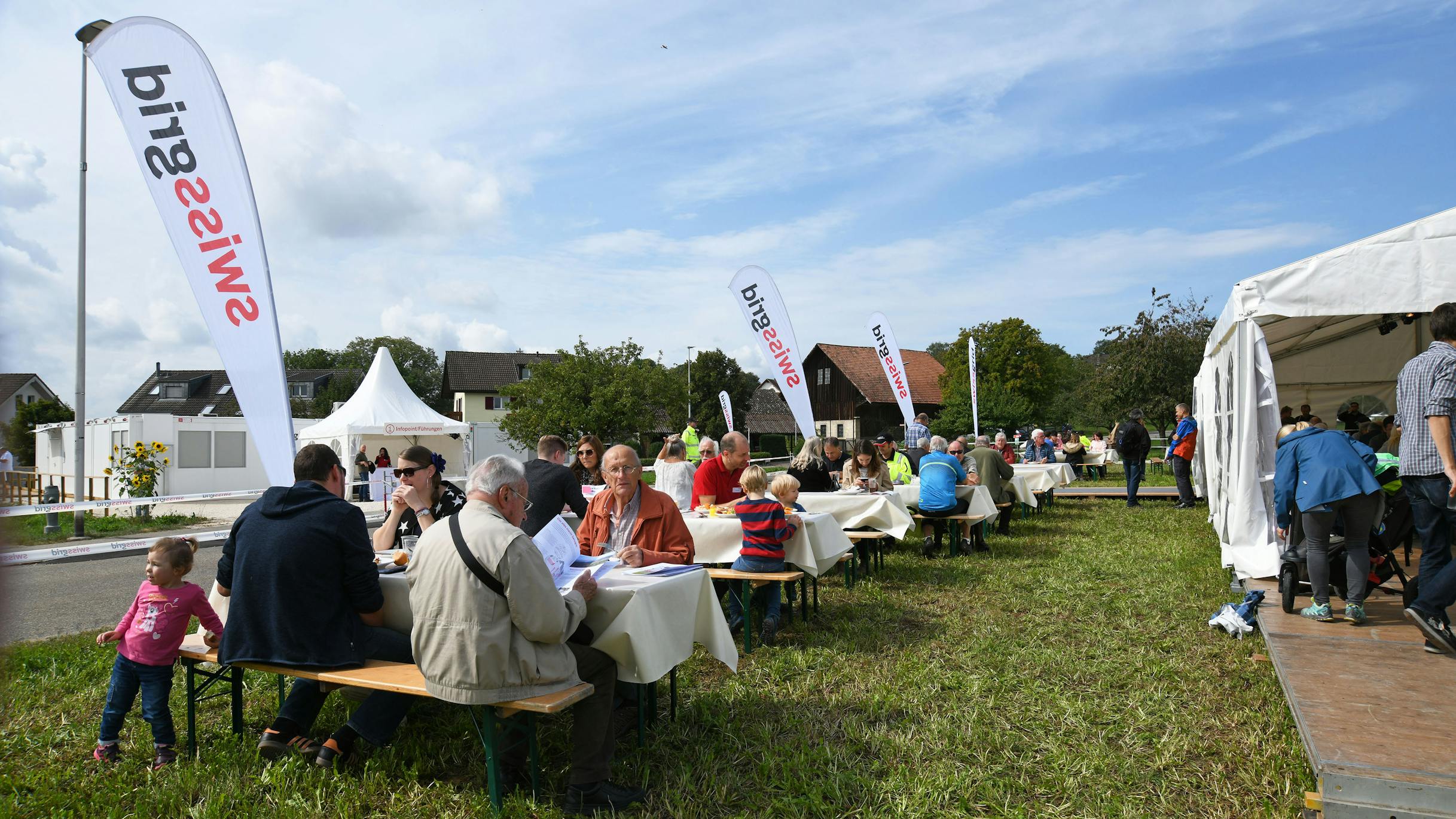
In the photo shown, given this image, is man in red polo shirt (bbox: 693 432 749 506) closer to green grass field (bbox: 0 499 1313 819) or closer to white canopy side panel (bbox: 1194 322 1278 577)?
green grass field (bbox: 0 499 1313 819)

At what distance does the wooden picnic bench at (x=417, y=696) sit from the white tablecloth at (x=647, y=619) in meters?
0.26

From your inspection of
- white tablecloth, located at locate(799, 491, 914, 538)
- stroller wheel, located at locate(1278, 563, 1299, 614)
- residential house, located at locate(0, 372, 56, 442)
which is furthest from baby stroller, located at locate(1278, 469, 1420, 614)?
residential house, located at locate(0, 372, 56, 442)

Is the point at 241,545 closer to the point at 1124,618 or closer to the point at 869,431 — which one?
the point at 1124,618

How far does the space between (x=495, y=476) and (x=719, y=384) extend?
2675 inches

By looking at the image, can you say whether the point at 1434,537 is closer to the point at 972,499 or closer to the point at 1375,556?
the point at 1375,556

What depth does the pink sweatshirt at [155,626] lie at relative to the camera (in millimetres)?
4082

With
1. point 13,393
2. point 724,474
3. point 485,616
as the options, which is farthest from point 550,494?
point 13,393

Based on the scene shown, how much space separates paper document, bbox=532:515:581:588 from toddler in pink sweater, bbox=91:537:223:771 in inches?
61.8

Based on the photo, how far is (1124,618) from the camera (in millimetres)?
6543

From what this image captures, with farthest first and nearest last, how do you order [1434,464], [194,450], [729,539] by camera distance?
[194,450] → [729,539] → [1434,464]

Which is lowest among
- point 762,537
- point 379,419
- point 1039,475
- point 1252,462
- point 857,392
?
point 1039,475

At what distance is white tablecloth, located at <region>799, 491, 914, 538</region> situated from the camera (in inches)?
343

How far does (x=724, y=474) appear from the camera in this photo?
797cm

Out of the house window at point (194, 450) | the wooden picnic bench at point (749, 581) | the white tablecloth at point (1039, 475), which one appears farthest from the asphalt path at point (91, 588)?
the house window at point (194, 450)
